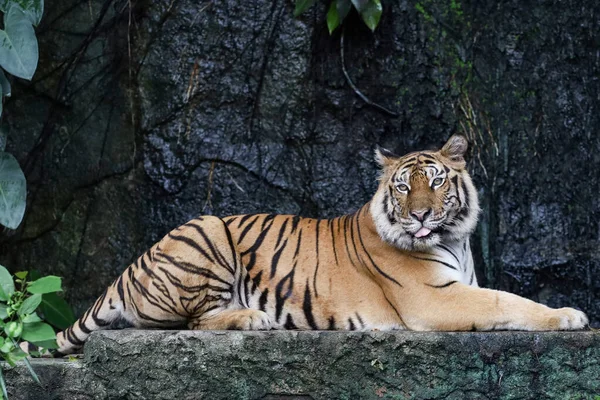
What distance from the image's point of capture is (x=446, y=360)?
4.15m

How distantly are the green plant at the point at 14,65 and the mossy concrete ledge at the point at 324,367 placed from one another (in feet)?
2.72

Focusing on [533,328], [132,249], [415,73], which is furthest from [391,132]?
[533,328]

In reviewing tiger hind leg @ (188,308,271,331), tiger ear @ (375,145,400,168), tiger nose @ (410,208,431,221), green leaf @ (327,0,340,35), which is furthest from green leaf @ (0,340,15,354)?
green leaf @ (327,0,340,35)

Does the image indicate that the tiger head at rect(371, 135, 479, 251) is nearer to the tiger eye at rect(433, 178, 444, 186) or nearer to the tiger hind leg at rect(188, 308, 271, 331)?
the tiger eye at rect(433, 178, 444, 186)

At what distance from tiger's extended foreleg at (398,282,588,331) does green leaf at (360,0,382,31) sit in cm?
236

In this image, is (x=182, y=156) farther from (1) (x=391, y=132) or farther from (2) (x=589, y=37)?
(2) (x=589, y=37)

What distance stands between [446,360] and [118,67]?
3839mm

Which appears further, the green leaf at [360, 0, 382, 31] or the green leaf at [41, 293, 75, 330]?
the green leaf at [360, 0, 382, 31]

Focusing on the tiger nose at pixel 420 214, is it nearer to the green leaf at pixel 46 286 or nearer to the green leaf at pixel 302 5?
the green leaf at pixel 46 286

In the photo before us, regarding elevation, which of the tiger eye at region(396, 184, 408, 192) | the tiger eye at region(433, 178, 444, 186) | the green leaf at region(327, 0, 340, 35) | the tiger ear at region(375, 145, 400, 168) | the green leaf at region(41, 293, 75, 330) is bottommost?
the green leaf at region(41, 293, 75, 330)

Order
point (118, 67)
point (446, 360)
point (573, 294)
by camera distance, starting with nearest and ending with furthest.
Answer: point (446, 360) < point (573, 294) < point (118, 67)

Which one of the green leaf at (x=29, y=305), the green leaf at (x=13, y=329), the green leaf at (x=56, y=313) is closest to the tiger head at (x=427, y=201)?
the green leaf at (x=29, y=305)

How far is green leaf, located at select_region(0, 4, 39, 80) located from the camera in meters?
4.73

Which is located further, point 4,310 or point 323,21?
point 323,21
